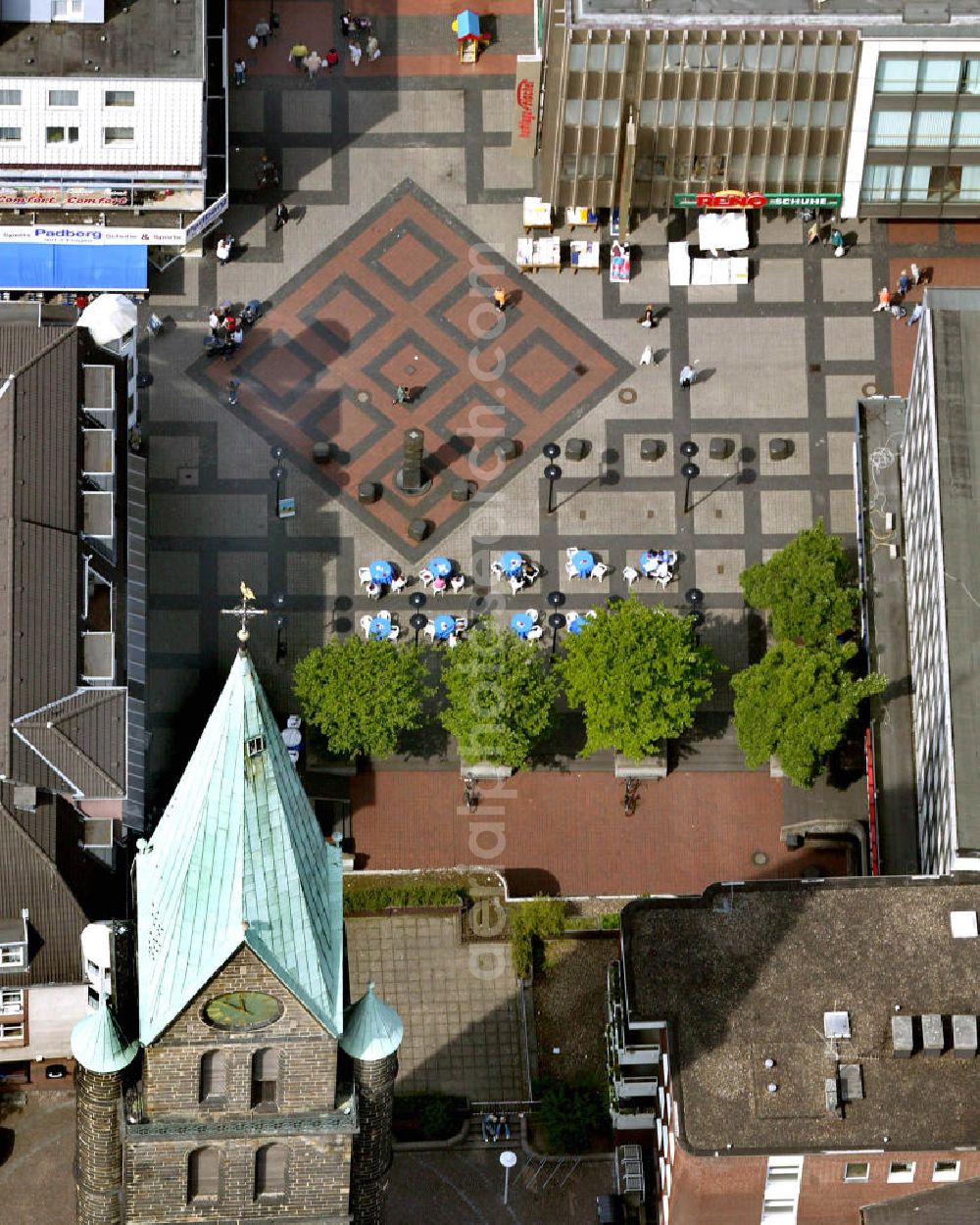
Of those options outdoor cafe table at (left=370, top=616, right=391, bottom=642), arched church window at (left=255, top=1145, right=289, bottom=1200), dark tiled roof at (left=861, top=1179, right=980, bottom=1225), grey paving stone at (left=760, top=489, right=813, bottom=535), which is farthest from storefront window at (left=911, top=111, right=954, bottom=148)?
arched church window at (left=255, top=1145, right=289, bottom=1200)

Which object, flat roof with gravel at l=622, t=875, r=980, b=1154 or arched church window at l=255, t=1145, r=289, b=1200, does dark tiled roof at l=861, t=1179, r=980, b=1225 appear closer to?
flat roof with gravel at l=622, t=875, r=980, b=1154

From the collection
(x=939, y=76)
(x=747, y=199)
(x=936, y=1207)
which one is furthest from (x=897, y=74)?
(x=936, y=1207)

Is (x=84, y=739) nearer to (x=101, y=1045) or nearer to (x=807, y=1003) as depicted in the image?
(x=101, y=1045)

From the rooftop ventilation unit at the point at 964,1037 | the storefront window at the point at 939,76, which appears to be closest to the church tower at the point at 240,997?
the rooftop ventilation unit at the point at 964,1037

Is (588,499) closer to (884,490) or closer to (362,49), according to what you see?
(884,490)

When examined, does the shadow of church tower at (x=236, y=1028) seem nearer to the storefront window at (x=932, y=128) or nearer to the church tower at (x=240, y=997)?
the church tower at (x=240, y=997)

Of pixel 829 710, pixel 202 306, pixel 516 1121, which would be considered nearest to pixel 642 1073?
pixel 516 1121
